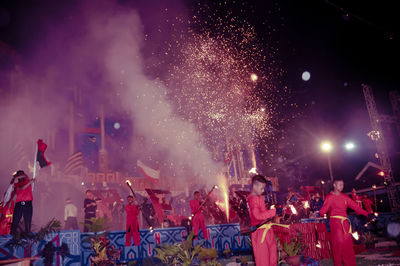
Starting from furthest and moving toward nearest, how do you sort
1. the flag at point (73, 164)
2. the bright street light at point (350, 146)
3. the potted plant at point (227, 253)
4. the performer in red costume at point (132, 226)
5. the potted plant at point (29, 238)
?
the bright street light at point (350, 146), the flag at point (73, 164), the potted plant at point (227, 253), the performer in red costume at point (132, 226), the potted plant at point (29, 238)

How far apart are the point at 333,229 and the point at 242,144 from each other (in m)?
21.8

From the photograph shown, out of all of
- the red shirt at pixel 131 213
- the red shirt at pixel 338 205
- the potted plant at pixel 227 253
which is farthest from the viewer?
the red shirt at pixel 131 213

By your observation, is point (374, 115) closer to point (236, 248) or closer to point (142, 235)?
point (236, 248)

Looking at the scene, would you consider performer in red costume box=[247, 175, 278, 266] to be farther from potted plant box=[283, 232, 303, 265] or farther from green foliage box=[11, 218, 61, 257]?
green foliage box=[11, 218, 61, 257]

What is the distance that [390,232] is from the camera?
1314 cm

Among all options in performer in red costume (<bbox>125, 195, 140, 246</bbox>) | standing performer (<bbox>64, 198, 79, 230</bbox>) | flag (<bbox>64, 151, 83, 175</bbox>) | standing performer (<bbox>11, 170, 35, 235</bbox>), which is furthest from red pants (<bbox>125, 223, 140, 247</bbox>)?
flag (<bbox>64, 151, 83, 175</bbox>)

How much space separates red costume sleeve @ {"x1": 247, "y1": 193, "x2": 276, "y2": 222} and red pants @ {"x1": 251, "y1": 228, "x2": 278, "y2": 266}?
0.27 meters

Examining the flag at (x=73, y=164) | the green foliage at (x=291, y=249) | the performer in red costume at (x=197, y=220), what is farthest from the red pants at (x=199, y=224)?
the flag at (x=73, y=164)

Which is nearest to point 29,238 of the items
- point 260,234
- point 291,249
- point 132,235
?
point 132,235

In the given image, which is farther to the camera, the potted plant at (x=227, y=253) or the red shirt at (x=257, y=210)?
the potted plant at (x=227, y=253)

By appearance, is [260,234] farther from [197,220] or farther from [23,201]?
[197,220]

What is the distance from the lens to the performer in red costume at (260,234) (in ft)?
15.7

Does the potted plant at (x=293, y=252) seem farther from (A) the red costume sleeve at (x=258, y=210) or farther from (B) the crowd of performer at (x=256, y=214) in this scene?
(A) the red costume sleeve at (x=258, y=210)

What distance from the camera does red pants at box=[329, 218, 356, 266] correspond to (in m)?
6.55
